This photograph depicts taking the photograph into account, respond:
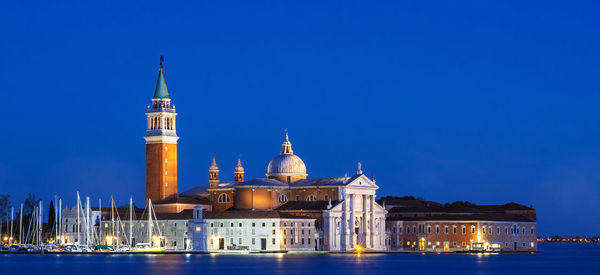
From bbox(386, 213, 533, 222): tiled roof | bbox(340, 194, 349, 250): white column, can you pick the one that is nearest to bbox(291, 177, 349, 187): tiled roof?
bbox(340, 194, 349, 250): white column

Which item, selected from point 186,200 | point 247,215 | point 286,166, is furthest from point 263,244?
point 286,166

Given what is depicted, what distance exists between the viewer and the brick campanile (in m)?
102

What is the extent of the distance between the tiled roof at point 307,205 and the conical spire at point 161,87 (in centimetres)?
1299

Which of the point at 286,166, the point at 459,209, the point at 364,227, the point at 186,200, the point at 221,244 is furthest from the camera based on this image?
the point at 459,209

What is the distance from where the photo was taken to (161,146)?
102125 millimetres

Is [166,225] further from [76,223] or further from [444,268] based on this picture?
[444,268]

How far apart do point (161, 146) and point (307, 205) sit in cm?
1254

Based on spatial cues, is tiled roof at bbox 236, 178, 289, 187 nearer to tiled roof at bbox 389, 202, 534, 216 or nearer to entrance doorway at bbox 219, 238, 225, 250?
entrance doorway at bbox 219, 238, 225, 250

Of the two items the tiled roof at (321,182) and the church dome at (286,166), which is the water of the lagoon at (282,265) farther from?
the church dome at (286,166)

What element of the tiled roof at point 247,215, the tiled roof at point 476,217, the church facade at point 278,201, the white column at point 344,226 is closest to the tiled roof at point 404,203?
the tiled roof at point 476,217

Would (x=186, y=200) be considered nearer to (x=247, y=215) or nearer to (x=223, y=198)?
(x=223, y=198)

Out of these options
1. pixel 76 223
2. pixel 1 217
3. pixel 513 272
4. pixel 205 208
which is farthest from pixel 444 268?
pixel 1 217

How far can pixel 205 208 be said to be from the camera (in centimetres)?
10344

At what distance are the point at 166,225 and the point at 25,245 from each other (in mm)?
14829
